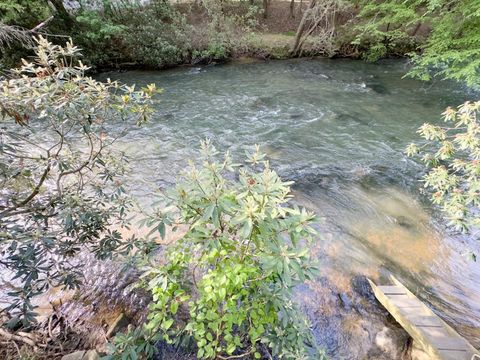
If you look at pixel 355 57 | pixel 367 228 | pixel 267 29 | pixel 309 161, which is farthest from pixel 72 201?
pixel 267 29

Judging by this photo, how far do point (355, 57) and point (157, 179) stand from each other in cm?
1426

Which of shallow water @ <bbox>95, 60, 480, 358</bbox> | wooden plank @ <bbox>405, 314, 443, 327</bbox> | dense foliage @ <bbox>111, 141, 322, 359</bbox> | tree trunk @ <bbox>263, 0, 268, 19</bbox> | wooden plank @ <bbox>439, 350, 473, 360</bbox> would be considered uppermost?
dense foliage @ <bbox>111, 141, 322, 359</bbox>

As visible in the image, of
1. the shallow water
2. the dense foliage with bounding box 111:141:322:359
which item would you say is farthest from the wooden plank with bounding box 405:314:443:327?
the dense foliage with bounding box 111:141:322:359

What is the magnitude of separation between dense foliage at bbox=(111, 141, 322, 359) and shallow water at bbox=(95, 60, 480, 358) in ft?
1.22

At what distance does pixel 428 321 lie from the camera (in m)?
3.66

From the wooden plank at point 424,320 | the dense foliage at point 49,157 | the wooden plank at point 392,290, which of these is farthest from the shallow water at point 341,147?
the dense foliage at point 49,157

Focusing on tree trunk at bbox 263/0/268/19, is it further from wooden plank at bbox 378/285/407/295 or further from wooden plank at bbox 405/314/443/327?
wooden plank at bbox 405/314/443/327

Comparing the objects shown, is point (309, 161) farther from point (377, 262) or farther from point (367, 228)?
point (377, 262)

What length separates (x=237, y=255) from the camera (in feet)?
7.54

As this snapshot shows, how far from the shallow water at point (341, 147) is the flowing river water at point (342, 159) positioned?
3cm

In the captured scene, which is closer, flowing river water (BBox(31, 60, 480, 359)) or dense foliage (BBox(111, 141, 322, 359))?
dense foliage (BBox(111, 141, 322, 359))

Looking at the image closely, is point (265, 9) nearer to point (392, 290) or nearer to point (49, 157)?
point (392, 290)

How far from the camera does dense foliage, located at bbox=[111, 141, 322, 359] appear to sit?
199cm

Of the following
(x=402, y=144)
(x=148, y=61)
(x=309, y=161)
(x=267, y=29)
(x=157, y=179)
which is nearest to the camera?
(x=157, y=179)
